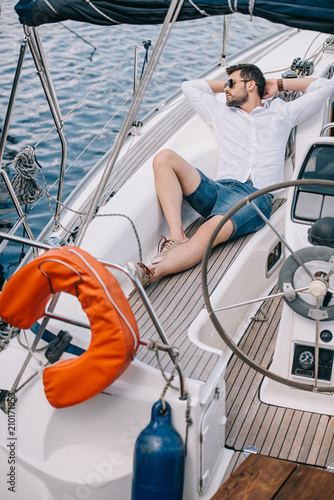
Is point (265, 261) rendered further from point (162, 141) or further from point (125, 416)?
point (125, 416)

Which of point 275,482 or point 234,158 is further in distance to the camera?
point 234,158

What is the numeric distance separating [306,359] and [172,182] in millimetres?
1065

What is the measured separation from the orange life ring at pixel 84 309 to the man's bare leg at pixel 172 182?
1.01m

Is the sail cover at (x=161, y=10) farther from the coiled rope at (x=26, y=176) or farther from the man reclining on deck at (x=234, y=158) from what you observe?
the man reclining on deck at (x=234, y=158)

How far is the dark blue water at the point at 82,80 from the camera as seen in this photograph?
634 cm

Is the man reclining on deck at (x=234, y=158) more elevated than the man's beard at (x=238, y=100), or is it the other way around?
the man's beard at (x=238, y=100)

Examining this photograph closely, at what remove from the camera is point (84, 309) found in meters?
1.99

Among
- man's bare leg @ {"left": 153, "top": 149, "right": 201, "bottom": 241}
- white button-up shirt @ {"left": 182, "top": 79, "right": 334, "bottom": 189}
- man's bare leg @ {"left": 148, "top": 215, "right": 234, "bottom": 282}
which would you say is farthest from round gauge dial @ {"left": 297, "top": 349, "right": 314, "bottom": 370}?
white button-up shirt @ {"left": 182, "top": 79, "right": 334, "bottom": 189}

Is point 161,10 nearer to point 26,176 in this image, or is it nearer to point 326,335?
point 26,176

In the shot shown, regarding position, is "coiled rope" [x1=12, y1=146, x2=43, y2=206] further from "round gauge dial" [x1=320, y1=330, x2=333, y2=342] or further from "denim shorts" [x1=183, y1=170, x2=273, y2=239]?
"round gauge dial" [x1=320, y1=330, x2=333, y2=342]

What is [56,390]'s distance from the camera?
6.82 feet

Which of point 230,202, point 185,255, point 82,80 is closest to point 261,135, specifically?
point 230,202

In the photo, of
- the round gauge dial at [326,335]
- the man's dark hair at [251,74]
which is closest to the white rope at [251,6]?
the man's dark hair at [251,74]

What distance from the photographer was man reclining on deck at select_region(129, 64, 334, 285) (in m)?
2.95
